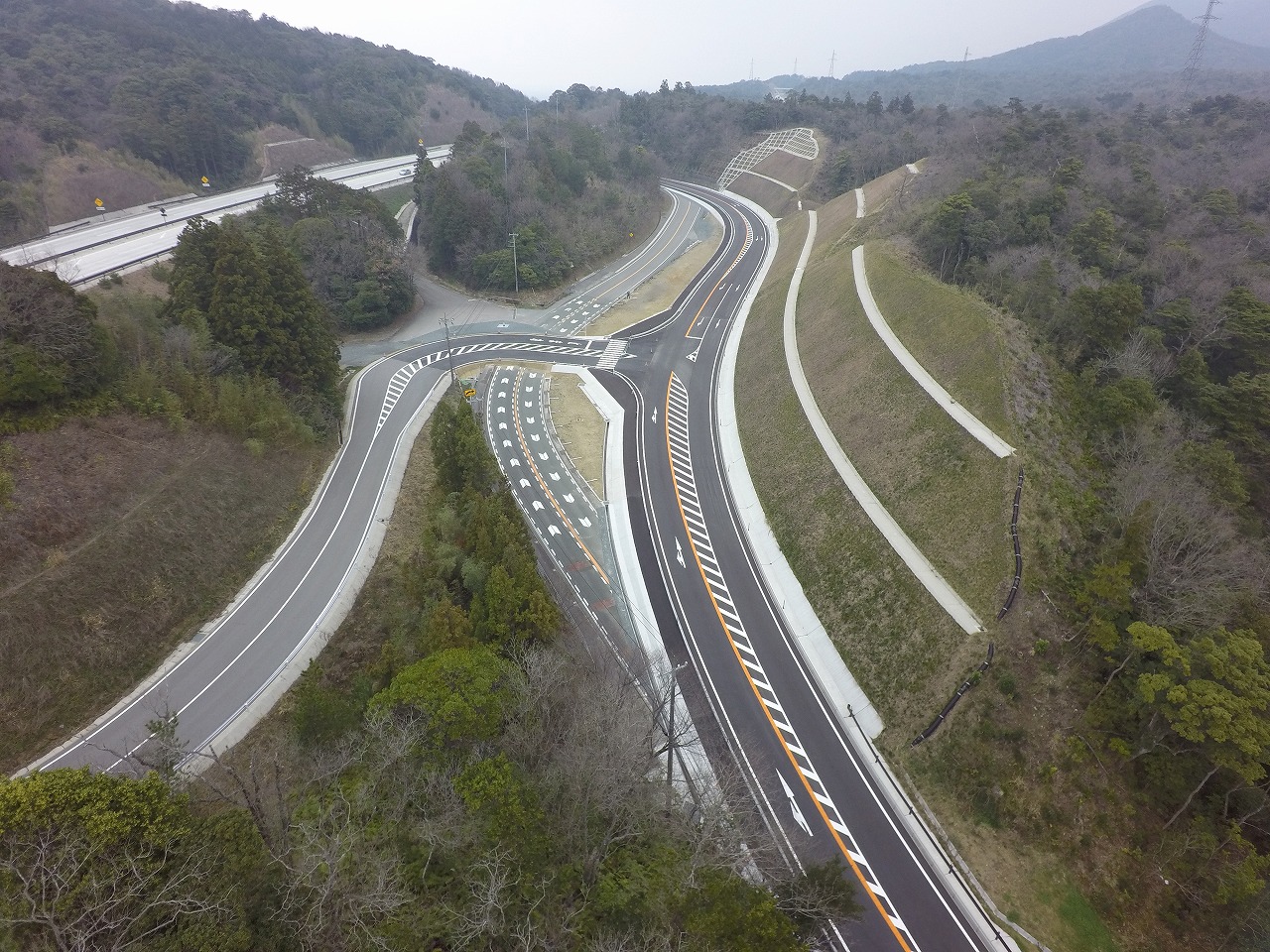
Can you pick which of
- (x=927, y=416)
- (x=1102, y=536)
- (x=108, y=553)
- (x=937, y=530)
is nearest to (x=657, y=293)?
(x=927, y=416)

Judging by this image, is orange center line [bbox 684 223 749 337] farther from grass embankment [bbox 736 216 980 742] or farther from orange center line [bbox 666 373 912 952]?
orange center line [bbox 666 373 912 952]

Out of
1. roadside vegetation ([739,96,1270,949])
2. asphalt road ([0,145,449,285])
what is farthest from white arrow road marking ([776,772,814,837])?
asphalt road ([0,145,449,285])

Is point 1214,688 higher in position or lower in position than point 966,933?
higher

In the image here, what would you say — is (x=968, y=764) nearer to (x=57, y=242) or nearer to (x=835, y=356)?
(x=835, y=356)

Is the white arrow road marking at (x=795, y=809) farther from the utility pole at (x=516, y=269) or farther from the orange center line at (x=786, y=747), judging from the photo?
the utility pole at (x=516, y=269)

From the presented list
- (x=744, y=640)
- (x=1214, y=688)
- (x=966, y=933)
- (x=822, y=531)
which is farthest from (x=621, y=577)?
(x=1214, y=688)

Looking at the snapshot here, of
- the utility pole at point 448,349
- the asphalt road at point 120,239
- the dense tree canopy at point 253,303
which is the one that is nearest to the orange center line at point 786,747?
the utility pole at point 448,349

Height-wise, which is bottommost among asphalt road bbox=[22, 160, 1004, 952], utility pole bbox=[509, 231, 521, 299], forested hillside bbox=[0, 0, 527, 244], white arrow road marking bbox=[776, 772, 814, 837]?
white arrow road marking bbox=[776, 772, 814, 837]
